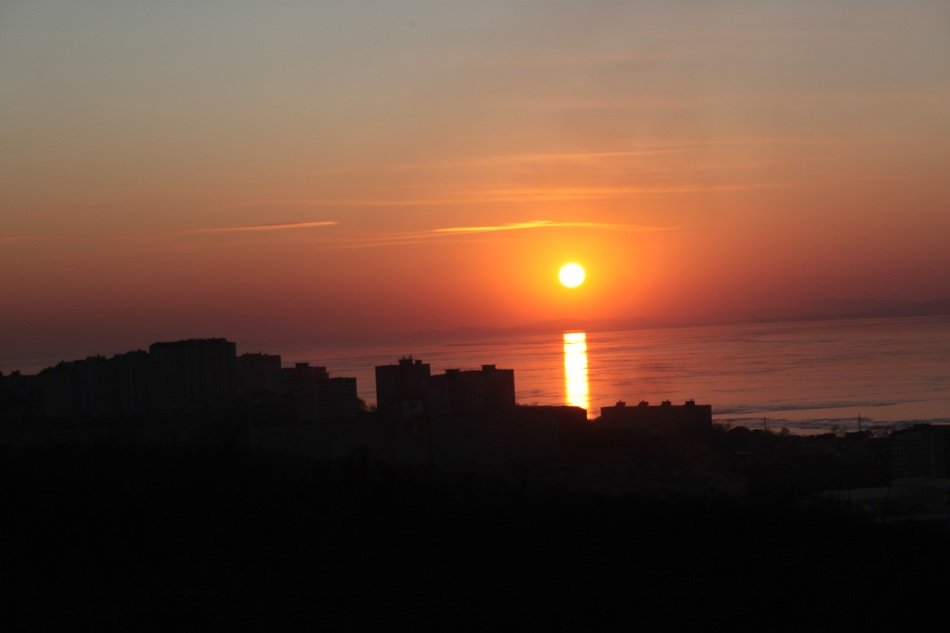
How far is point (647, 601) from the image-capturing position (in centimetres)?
521

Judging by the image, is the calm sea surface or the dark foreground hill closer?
the dark foreground hill

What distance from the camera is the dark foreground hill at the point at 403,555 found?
493 centimetres

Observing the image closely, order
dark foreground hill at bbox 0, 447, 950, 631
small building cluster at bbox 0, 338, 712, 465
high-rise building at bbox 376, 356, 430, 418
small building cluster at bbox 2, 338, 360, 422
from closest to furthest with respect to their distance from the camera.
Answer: dark foreground hill at bbox 0, 447, 950, 631 → small building cluster at bbox 0, 338, 712, 465 → small building cluster at bbox 2, 338, 360, 422 → high-rise building at bbox 376, 356, 430, 418

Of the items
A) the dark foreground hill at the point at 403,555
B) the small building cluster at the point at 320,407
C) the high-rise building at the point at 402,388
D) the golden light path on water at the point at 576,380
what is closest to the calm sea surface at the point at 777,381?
the golden light path on water at the point at 576,380

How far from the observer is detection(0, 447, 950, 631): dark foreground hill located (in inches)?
194

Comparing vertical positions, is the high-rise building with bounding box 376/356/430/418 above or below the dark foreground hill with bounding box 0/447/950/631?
above

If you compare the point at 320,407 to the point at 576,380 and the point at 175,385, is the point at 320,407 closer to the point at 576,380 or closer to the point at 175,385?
the point at 175,385

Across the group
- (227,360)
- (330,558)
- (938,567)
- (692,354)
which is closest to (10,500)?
(330,558)

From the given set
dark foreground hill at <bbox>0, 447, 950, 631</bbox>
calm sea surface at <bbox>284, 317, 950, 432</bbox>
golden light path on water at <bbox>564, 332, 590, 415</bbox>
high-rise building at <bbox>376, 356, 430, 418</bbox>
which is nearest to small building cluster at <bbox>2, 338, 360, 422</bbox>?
high-rise building at <bbox>376, 356, 430, 418</bbox>

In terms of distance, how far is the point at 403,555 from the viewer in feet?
19.2

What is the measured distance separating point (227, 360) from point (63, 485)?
30.1 meters

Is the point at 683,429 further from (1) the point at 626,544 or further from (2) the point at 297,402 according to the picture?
(1) the point at 626,544

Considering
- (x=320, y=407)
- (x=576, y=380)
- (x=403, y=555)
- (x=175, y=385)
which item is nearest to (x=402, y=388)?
(x=320, y=407)

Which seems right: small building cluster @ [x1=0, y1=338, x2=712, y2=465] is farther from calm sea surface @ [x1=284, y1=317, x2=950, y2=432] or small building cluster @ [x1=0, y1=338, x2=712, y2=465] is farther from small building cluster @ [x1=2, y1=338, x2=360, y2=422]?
calm sea surface @ [x1=284, y1=317, x2=950, y2=432]
